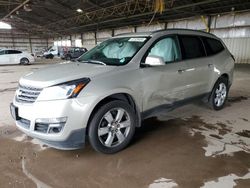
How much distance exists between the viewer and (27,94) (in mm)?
2670

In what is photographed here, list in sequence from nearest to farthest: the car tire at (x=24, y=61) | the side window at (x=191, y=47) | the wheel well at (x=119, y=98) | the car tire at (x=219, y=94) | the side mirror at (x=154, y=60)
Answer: the wheel well at (x=119, y=98) < the side mirror at (x=154, y=60) < the side window at (x=191, y=47) < the car tire at (x=219, y=94) < the car tire at (x=24, y=61)

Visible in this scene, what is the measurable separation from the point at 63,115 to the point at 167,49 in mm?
1916

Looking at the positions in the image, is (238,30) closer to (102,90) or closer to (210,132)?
(210,132)

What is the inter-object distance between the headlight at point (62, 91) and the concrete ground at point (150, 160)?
2.71 feet

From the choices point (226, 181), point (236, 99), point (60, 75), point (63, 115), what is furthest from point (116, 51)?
point (236, 99)

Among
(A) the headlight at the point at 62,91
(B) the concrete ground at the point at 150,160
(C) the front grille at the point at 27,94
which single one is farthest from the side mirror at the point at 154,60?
(C) the front grille at the point at 27,94

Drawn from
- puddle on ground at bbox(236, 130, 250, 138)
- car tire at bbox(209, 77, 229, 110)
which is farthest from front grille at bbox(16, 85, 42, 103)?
car tire at bbox(209, 77, 229, 110)

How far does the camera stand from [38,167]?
8.52 feet

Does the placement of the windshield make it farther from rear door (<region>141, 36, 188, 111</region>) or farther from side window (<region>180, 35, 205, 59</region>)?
side window (<region>180, 35, 205, 59</region>)

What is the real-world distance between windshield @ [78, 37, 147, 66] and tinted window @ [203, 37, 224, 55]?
1536 mm

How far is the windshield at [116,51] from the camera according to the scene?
311 centimetres

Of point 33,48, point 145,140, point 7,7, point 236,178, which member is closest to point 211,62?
point 145,140

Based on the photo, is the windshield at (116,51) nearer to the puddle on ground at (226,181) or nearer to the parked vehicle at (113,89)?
the parked vehicle at (113,89)

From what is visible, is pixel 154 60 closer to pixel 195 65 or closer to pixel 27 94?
pixel 195 65
